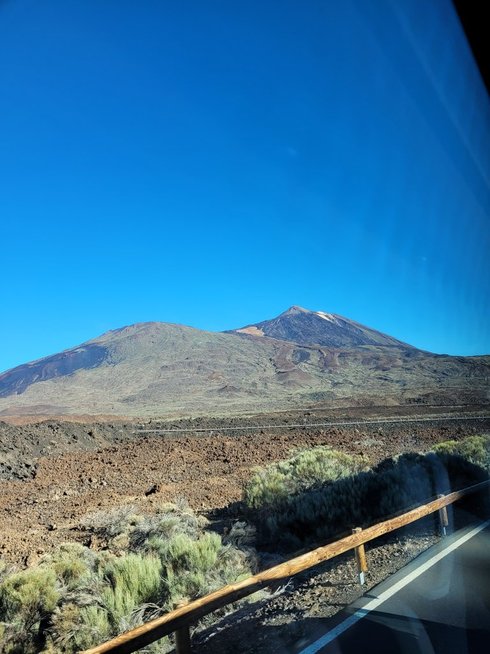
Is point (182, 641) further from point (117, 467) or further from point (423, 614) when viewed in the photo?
point (117, 467)

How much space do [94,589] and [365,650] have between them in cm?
376

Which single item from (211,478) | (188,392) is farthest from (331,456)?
(188,392)

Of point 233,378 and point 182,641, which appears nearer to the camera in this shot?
point 182,641

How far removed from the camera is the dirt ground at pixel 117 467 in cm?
1388

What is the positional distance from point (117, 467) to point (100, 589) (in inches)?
657

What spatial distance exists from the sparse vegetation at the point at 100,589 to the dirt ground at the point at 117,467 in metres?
2.21

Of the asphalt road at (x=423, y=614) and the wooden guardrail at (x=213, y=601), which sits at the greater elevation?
the wooden guardrail at (x=213, y=601)

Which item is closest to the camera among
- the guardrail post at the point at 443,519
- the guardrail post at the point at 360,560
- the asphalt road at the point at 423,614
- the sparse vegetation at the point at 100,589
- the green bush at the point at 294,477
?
the asphalt road at the point at 423,614

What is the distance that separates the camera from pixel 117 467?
2283 cm

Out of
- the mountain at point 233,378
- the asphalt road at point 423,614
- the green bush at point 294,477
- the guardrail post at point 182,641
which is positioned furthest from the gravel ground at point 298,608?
the mountain at point 233,378

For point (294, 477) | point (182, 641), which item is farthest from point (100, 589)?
point (294, 477)

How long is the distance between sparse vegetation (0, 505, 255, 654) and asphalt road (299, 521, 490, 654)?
1773 millimetres

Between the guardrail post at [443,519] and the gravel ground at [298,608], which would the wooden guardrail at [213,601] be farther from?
the guardrail post at [443,519]

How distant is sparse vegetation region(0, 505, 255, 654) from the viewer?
604 cm
